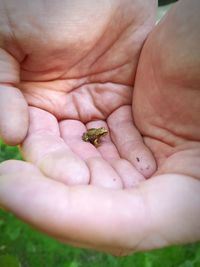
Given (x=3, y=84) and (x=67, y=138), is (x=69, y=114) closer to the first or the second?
(x=67, y=138)

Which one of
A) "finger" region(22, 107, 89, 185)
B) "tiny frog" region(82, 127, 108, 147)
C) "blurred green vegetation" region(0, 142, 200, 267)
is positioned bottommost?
"blurred green vegetation" region(0, 142, 200, 267)

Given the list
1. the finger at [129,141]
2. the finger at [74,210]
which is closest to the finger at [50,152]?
the finger at [74,210]

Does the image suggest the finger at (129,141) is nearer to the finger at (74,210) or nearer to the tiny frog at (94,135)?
the tiny frog at (94,135)

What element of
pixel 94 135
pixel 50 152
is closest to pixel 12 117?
pixel 50 152

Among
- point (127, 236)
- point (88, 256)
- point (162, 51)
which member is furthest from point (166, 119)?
point (88, 256)

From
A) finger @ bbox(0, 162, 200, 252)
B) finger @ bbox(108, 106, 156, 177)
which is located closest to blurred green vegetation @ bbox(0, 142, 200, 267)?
finger @ bbox(108, 106, 156, 177)

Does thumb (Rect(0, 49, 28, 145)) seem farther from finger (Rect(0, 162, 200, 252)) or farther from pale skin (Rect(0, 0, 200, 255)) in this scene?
finger (Rect(0, 162, 200, 252))
